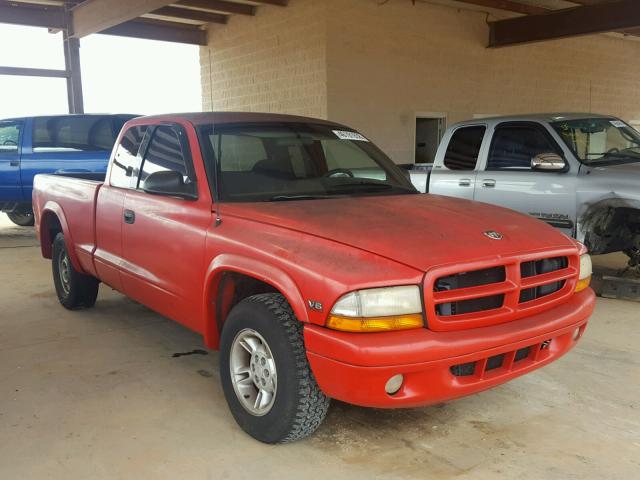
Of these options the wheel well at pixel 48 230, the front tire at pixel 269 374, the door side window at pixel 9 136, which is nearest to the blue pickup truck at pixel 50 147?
the door side window at pixel 9 136

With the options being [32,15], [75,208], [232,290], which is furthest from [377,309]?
[32,15]

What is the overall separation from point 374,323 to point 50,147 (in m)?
8.92

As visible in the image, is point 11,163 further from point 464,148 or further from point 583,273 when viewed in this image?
point 583,273

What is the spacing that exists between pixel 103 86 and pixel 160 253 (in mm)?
13926

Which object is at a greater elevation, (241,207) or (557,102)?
(557,102)

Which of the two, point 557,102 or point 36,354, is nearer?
point 36,354

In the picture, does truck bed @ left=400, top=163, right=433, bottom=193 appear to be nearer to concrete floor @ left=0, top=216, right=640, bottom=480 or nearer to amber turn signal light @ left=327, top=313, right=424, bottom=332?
concrete floor @ left=0, top=216, right=640, bottom=480

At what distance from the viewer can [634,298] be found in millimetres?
5738

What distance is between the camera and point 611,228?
5895mm

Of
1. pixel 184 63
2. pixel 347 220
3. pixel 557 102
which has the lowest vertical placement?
pixel 347 220

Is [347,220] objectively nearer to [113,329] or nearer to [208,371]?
[208,371]

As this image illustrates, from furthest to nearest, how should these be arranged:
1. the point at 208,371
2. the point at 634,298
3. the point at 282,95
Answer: the point at 282,95 → the point at 634,298 → the point at 208,371

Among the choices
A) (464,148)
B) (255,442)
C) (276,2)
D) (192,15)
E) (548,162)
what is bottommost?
(255,442)

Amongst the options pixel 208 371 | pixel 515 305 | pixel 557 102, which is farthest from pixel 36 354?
pixel 557 102
